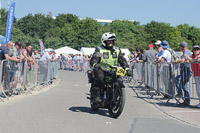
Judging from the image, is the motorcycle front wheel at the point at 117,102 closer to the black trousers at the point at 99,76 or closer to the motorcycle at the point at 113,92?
the motorcycle at the point at 113,92

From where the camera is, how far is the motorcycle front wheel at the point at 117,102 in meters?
7.95

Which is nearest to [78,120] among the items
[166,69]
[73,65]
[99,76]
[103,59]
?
[99,76]

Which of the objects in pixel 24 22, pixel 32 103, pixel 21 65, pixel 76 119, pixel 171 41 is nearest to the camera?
pixel 76 119

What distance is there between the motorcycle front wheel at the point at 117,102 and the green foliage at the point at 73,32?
7183 centimetres

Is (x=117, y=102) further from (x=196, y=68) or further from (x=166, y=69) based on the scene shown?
(x=166, y=69)

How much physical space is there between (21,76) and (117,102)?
5811mm

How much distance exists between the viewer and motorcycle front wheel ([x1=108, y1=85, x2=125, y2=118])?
7.95 m

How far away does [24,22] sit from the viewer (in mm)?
90875

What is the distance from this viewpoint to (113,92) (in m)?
8.27

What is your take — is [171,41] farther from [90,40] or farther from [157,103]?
[157,103]

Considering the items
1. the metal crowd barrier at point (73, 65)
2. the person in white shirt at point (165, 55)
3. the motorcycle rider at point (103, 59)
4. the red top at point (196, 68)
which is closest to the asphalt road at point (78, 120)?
the motorcycle rider at point (103, 59)

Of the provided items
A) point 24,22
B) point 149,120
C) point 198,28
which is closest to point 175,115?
point 149,120

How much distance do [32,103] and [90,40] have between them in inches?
3388

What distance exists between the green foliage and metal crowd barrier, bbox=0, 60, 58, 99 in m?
63.3
